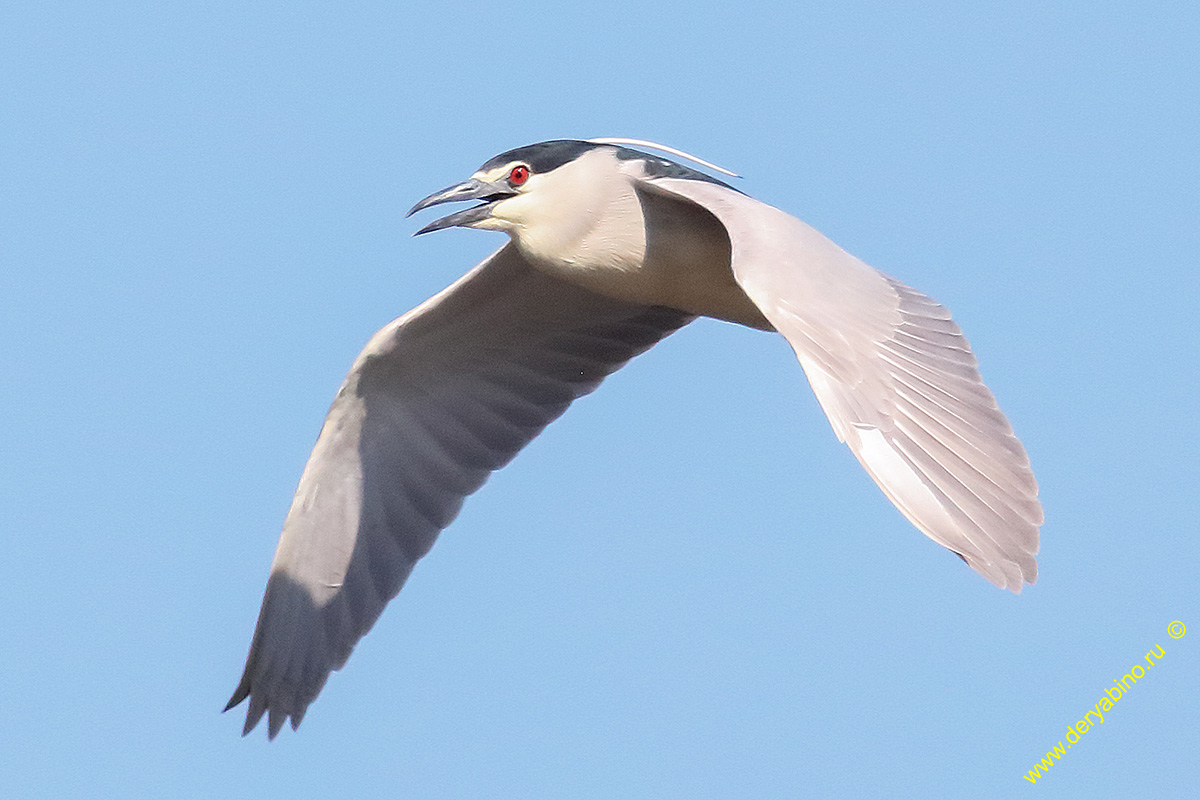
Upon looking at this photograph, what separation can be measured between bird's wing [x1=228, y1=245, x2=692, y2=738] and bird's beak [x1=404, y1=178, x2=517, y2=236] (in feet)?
2.78

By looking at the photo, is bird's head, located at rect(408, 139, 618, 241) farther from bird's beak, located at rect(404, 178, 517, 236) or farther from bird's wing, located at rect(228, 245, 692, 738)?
bird's wing, located at rect(228, 245, 692, 738)

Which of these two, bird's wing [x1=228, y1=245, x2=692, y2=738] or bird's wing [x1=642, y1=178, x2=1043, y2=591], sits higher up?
bird's wing [x1=642, y1=178, x2=1043, y2=591]

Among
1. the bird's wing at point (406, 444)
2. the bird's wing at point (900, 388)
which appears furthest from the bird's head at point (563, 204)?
the bird's wing at point (406, 444)

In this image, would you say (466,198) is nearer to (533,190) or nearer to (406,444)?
(533,190)

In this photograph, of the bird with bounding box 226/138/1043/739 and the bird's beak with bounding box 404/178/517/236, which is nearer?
the bird with bounding box 226/138/1043/739

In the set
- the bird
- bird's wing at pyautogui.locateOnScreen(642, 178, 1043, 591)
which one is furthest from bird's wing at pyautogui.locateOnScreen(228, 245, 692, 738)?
bird's wing at pyautogui.locateOnScreen(642, 178, 1043, 591)

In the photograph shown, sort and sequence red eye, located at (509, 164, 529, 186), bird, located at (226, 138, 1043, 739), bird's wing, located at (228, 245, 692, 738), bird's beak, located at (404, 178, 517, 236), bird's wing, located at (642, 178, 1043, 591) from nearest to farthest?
bird's wing, located at (642, 178, 1043, 591)
bird, located at (226, 138, 1043, 739)
bird's beak, located at (404, 178, 517, 236)
red eye, located at (509, 164, 529, 186)
bird's wing, located at (228, 245, 692, 738)

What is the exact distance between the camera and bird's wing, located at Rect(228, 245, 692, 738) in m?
7.20

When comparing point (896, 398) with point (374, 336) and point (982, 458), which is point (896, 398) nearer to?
point (982, 458)

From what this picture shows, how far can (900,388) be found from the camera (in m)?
5.14

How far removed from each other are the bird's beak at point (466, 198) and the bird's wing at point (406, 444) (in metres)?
0.85

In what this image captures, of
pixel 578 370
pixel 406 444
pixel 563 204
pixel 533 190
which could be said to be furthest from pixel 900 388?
pixel 406 444

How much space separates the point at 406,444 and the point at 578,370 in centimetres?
83

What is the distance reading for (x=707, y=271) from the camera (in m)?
6.36
